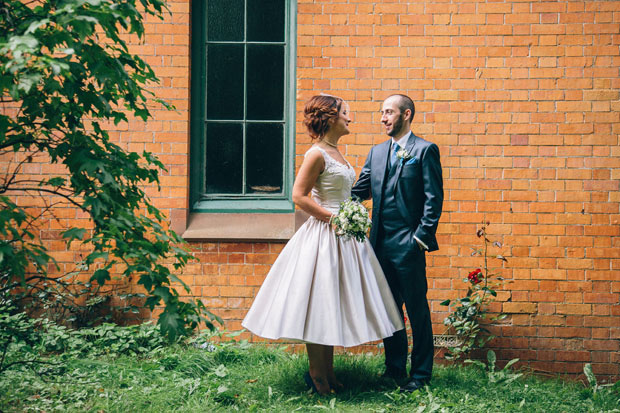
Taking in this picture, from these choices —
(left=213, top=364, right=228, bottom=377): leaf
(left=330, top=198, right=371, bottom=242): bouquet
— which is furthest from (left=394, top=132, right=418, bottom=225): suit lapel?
(left=213, top=364, right=228, bottom=377): leaf

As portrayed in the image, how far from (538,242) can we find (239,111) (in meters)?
3.17

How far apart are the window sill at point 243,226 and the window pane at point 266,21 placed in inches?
71.0

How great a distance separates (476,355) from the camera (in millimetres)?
4824

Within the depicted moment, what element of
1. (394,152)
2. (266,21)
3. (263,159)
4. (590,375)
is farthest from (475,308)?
(266,21)

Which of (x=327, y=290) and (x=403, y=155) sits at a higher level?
(x=403, y=155)

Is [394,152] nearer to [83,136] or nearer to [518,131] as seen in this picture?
[518,131]

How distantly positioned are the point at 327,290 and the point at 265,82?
261cm

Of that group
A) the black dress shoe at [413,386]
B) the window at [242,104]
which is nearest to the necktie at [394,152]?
the window at [242,104]

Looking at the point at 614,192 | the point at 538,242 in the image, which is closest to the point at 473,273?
the point at 538,242

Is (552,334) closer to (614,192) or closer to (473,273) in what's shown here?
(473,273)

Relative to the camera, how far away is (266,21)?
5277 millimetres

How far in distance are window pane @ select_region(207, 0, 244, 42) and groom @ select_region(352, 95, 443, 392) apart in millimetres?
2104

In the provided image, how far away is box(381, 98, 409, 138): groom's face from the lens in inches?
157

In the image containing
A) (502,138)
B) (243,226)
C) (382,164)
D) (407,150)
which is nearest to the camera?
(407,150)
